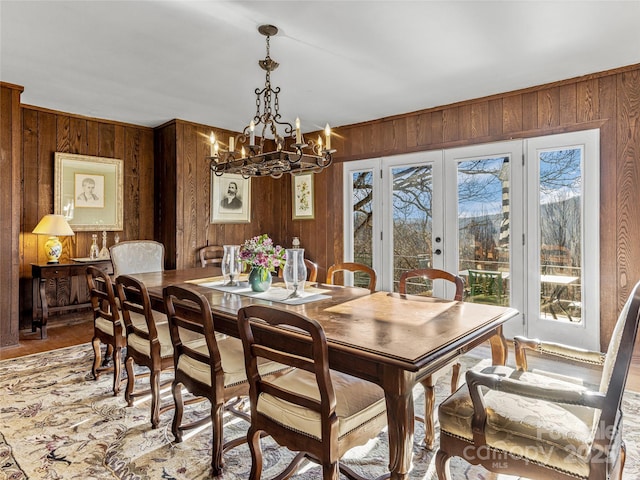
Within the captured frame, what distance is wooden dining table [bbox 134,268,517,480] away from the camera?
4.53 ft

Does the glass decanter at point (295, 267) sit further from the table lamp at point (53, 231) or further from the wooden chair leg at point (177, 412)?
the table lamp at point (53, 231)

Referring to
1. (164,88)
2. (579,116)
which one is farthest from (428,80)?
(164,88)

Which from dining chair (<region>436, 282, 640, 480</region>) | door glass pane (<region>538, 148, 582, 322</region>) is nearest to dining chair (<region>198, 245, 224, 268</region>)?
door glass pane (<region>538, 148, 582, 322</region>)

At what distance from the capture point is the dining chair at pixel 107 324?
2.63 metres

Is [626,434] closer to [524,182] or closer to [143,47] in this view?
[524,182]

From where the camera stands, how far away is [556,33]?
2.60 meters

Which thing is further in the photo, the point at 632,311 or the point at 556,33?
the point at 556,33

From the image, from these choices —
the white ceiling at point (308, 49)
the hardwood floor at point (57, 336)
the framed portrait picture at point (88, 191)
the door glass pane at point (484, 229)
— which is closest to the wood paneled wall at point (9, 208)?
the hardwood floor at point (57, 336)

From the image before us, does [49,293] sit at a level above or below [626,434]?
above

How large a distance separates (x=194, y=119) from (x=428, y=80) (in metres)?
2.88

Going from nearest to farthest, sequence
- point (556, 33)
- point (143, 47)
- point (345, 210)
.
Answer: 1. point (556, 33)
2. point (143, 47)
3. point (345, 210)

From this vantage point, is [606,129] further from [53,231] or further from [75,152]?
[75,152]

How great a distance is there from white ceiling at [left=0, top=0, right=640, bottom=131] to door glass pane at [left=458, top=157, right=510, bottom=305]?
0.78 metres

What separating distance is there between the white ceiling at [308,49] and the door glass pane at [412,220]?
2.61 feet
